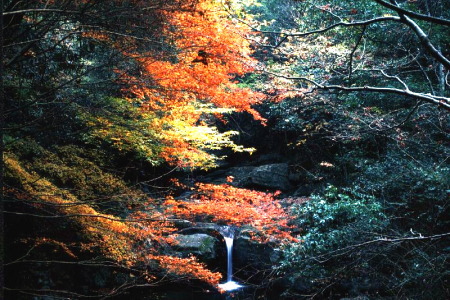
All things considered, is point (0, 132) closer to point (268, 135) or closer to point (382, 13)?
point (382, 13)

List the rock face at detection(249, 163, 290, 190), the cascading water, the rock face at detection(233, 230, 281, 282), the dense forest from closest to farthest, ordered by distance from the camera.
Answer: the dense forest, the cascading water, the rock face at detection(233, 230, 281, 282), the rock face at detection(249, 163, 290, 190)

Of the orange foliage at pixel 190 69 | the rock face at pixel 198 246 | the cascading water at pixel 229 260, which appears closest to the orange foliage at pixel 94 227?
the orange foliage at pixel 190 69

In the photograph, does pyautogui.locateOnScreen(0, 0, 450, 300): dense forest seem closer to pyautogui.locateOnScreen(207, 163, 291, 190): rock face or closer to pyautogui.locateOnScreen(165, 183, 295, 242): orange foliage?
pyautogui.locateOnScreen(165, 183, 295, 242): orange foliage

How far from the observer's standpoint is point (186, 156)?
28.3 feet

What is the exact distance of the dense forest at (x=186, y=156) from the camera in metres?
4.11

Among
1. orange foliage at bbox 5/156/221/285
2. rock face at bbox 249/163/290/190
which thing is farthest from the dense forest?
rock face at bbox 249/163/290/190

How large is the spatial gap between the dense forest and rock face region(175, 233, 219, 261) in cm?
4

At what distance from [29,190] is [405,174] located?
710cm

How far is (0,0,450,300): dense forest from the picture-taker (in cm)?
411

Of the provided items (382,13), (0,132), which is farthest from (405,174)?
(0,132)

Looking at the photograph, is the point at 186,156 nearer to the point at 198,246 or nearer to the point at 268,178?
the point at 198,246

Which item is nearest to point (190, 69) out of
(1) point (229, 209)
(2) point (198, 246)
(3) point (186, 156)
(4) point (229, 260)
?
(3) point (186, 156)

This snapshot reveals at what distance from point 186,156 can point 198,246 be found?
10.1 feet

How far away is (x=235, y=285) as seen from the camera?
10961 mm
